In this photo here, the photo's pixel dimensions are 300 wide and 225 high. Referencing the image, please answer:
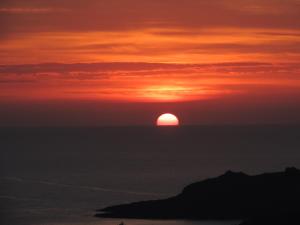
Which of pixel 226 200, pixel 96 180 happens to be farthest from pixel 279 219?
pixel 96 180

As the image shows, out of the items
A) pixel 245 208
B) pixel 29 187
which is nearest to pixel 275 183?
pixel 245 208

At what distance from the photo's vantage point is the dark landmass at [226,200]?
81188 millimetres

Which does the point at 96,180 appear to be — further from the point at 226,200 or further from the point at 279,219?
the point at 279,219

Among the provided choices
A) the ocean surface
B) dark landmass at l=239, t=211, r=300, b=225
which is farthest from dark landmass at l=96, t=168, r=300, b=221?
dark landmass at l=239, t=211, r=300, b=225

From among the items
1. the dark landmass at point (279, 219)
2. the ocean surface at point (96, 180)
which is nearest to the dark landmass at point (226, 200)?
the ocean surface at point (96, 180)

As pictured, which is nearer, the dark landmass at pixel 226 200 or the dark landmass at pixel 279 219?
the dark landmass at pixel 279 219

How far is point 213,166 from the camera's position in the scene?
6102 inches

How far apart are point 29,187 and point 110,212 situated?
31635mm

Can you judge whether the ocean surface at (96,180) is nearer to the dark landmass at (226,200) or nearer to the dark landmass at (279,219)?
the dark landmass at (226,200)

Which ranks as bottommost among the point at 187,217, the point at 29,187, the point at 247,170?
the point at 187,217

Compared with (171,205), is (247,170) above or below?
above

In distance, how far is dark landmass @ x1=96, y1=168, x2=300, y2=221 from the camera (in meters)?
81.2

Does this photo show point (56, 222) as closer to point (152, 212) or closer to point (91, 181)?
point (152, 212)

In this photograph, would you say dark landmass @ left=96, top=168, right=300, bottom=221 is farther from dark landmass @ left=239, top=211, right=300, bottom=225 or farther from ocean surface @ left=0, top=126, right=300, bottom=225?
dark landmass @ left=239, top=211, right=300, bottom=225
